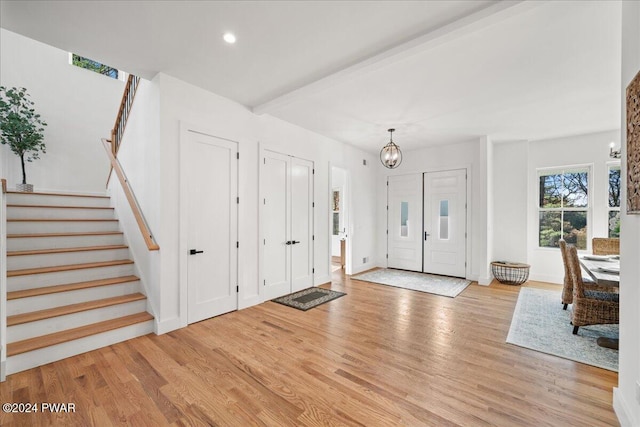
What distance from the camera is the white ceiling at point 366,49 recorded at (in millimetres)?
2148

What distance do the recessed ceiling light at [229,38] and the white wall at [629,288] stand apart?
9.40ft

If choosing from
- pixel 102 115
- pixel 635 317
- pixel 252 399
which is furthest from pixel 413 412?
pixel 102 115

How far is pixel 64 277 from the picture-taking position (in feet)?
10.3

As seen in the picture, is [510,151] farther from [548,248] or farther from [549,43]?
[549,43]

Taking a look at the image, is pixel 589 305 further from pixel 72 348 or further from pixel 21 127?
pixel 21 127

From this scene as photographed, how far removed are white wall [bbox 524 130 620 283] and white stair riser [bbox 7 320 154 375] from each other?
6774 millimetres

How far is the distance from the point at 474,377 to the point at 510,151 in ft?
17.1

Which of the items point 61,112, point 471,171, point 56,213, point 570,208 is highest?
point 61,112

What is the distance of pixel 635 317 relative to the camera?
1.64 metres

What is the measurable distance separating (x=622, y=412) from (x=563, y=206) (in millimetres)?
4952

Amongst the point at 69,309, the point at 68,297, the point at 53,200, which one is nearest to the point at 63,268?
the point at 68,297

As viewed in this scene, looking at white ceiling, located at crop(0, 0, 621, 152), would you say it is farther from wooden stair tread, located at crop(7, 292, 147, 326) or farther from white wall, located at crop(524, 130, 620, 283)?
wooden stair tread, located at crop(7, 292, 147, 326)

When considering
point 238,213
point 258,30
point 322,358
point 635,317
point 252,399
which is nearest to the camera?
point 635,317

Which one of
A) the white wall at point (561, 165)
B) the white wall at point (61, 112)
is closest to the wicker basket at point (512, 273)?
the white wall at point (561, 165)
